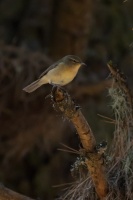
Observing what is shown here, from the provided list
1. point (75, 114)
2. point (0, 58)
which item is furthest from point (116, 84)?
point (0, 58)

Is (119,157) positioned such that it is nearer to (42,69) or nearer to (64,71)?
(64,71)

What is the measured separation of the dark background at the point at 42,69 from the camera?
491 cm

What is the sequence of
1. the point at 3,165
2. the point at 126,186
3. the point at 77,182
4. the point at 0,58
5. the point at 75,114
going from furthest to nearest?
the point at 3,165, the point at 0,58, the point at 77,182, the point at 126,186, the point at 75,114

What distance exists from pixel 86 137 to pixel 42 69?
8.33 feet

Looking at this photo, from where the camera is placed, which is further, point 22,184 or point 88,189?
point 22,184

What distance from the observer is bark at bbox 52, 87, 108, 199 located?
2.30m

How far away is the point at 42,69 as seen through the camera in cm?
488

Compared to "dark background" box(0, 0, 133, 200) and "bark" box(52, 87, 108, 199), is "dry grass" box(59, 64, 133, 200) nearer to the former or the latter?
"bark" box(52, 87, 108, 199)

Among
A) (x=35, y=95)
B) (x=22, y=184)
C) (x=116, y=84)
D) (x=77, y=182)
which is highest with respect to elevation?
(x=116, y=84)

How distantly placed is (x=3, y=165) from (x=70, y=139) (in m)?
0.70

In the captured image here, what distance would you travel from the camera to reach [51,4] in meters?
5.79

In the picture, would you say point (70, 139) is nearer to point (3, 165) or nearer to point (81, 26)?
point (3, 165)

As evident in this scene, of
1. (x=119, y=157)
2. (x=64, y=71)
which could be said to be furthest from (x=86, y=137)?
(x=64, y=71)

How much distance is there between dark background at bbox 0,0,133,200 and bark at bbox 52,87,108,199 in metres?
1.53
